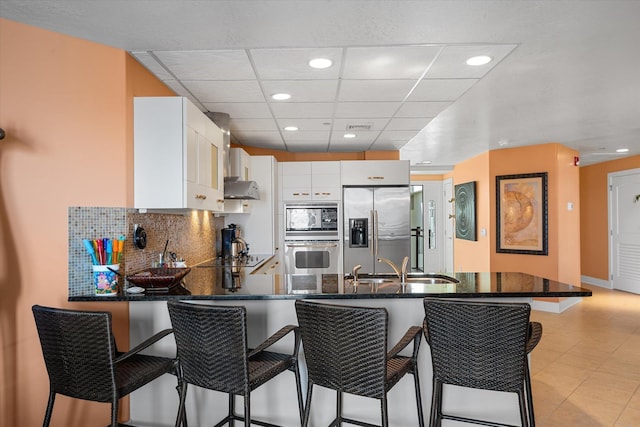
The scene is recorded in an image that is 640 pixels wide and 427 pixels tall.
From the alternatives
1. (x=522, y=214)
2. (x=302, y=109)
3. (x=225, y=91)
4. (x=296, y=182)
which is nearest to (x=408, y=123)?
(x=302, y=109)

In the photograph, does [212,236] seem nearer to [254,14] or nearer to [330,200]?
[330,200]

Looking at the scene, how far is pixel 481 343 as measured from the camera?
187 cm

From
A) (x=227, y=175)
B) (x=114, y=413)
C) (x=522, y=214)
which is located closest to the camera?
(x=114, y=413)

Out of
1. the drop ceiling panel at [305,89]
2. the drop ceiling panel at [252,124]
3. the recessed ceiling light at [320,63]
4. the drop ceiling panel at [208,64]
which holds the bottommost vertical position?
the recessed ceiling light at [320,63]

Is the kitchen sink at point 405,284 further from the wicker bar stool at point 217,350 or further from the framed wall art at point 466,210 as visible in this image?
the framed wall art at point 466,210

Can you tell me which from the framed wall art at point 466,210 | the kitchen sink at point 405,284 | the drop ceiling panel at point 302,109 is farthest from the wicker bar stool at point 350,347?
the framed wall art at point 466,210

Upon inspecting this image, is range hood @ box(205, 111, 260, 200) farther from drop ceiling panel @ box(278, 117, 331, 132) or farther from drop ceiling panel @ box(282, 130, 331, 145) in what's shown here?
drop ceiling panel @ box(282, 130, 331, 145)

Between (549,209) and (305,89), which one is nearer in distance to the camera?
(305,89)

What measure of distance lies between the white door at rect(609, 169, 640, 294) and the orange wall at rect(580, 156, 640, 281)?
0.39ft

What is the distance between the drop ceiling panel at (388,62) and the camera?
263cm

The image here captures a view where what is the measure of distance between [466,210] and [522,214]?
1305mm

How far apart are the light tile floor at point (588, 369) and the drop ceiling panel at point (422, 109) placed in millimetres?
2496

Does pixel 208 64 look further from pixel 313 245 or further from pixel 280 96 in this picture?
pixel 313 245

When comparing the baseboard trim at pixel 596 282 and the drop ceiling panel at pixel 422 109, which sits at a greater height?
the drop ceiling panel at pixel 422 109
